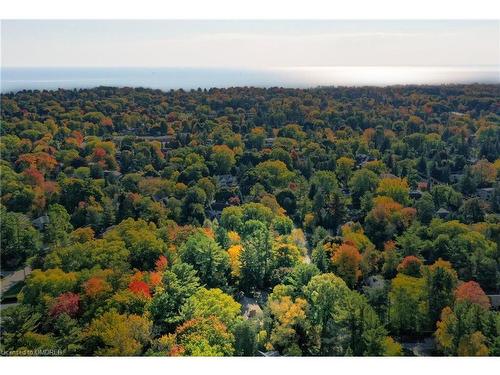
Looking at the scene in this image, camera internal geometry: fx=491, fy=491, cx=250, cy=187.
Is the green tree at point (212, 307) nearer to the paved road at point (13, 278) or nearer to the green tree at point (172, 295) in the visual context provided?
the green tree at point (172, 295)

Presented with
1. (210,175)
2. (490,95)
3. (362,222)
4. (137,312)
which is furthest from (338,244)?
(490,95)

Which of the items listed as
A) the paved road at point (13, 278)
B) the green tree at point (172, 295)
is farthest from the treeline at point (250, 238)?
the paved road at point (13, 278)

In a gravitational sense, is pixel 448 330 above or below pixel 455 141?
below

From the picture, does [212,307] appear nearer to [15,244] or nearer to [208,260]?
[208,260]

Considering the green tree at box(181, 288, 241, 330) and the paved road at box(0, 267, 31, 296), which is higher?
the green tree at box(181, 288, 241, 330)

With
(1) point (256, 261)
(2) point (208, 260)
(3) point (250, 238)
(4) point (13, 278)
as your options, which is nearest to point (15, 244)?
(4) point (13, 278)

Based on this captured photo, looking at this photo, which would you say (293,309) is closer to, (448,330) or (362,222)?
(448,330)

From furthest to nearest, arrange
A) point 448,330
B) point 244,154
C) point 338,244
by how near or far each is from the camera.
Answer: point 244,154 < point 338,244 < point 448,330

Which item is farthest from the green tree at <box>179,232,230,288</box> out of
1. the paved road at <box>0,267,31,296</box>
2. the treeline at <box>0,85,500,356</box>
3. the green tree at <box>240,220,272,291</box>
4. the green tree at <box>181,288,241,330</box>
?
the paved road at <box>0,267,31,296</box>

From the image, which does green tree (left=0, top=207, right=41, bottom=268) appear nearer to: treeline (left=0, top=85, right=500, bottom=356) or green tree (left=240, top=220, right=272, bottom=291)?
treeline (left=0, top=85, right=500, bottom=356)
